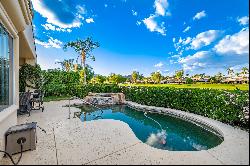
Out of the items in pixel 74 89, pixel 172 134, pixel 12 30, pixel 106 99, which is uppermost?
pixel 12 30

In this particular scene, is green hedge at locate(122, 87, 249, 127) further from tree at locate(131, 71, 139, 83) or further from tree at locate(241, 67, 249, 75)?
tree at locate(131, 71, 139, 83)

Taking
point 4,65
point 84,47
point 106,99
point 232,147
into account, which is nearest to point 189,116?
point 232,147

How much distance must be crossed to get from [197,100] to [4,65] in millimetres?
7663

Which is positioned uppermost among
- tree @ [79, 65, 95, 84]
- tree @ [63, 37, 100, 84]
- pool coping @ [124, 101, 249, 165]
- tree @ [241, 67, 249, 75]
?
tree @ [63, 37, 100, 84]

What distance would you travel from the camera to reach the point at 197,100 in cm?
838

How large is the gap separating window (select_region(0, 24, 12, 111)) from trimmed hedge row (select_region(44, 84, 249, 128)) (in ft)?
20.2

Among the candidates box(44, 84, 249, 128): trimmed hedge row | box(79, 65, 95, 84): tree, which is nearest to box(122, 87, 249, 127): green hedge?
box(44, 84, 249, 128): trimmed hedge row

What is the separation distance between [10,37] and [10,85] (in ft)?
5.35

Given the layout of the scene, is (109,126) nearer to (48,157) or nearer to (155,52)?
(48,157)

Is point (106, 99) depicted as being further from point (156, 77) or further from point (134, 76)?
point (134, 76)

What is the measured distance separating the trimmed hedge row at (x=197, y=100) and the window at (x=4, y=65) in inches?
243

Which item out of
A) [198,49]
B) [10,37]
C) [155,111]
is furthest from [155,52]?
[10,37]

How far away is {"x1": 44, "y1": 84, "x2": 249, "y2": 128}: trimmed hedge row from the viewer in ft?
14.3

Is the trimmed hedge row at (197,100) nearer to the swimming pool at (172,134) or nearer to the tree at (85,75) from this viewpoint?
the swimming pool at (172,134)
